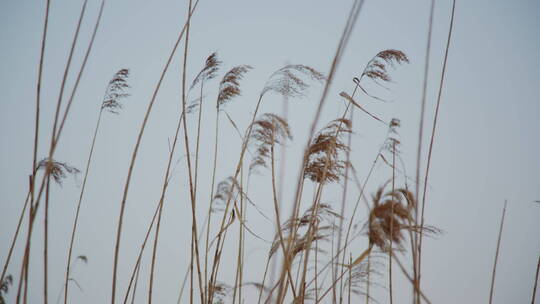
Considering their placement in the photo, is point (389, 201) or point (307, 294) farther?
point (307, 294)

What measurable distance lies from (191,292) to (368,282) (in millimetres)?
864

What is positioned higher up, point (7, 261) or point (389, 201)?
point (389, 201)

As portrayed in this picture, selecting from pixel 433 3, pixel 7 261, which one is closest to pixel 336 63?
pixel 433 3

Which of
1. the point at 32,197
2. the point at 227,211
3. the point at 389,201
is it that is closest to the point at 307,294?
the point at 227,211

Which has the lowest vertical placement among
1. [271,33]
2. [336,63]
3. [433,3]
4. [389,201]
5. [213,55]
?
[389,201]

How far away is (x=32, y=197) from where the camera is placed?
1.11 meters

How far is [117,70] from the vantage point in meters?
2.10

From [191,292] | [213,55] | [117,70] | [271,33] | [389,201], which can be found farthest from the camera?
[271,33]

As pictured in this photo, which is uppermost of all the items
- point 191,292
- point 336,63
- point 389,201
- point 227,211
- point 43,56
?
point 43,56

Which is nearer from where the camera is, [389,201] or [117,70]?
[389,201]

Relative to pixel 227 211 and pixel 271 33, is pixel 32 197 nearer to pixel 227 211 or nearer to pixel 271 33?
pixel 227 211

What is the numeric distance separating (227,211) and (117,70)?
3.94 feet

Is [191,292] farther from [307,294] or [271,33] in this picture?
[271,33]

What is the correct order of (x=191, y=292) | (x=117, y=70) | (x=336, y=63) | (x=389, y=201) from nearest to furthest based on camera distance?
(x=336, y=63)
(x=389, y=201)
(x=191, y=292)
(x=117, y=70)
